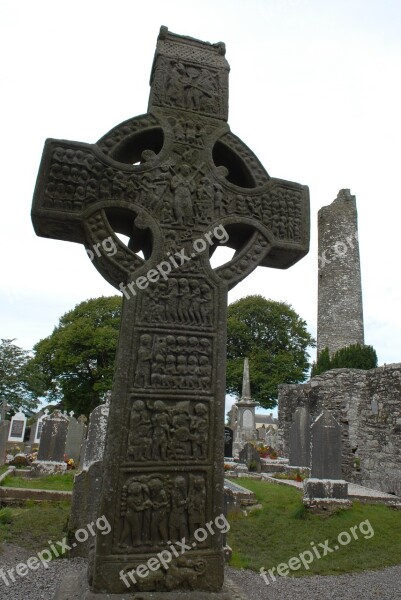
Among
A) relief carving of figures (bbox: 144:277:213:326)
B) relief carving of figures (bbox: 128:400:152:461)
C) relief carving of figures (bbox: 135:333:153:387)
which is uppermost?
relief carving of figures (bbox: 144:277:213:326)

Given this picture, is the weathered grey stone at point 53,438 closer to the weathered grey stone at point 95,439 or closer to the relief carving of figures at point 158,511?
the weathered grey stone at point 95,439

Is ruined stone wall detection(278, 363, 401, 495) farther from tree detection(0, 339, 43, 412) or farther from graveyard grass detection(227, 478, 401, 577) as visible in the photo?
tree detection(0, 339, 43, 412)

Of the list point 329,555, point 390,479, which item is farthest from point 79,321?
point 329,555

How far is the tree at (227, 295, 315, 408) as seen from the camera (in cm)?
3541

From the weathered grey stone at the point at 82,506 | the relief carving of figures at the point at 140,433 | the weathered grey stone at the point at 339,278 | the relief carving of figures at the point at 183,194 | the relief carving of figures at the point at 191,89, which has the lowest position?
the weathered grey stone at the point at 82,506

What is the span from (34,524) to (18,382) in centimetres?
3137

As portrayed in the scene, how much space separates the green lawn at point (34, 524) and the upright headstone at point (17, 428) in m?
30.1

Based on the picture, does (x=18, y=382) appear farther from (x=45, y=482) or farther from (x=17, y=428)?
(x=45, y=482)

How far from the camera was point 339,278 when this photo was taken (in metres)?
33.5

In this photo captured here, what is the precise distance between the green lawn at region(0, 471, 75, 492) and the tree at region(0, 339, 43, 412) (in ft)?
80.8

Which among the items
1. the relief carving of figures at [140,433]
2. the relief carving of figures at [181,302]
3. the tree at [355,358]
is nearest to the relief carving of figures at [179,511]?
the relief carving of figures at [140,433]

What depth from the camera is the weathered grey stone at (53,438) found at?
11.8 metres

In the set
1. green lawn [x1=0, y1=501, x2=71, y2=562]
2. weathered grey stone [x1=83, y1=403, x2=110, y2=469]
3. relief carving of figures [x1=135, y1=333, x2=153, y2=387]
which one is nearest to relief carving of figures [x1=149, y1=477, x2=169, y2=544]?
relief carving of figures [x1=135, y1=333, x2=153, y2=387]

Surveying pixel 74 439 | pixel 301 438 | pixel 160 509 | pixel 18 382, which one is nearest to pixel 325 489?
pixel 301 438
